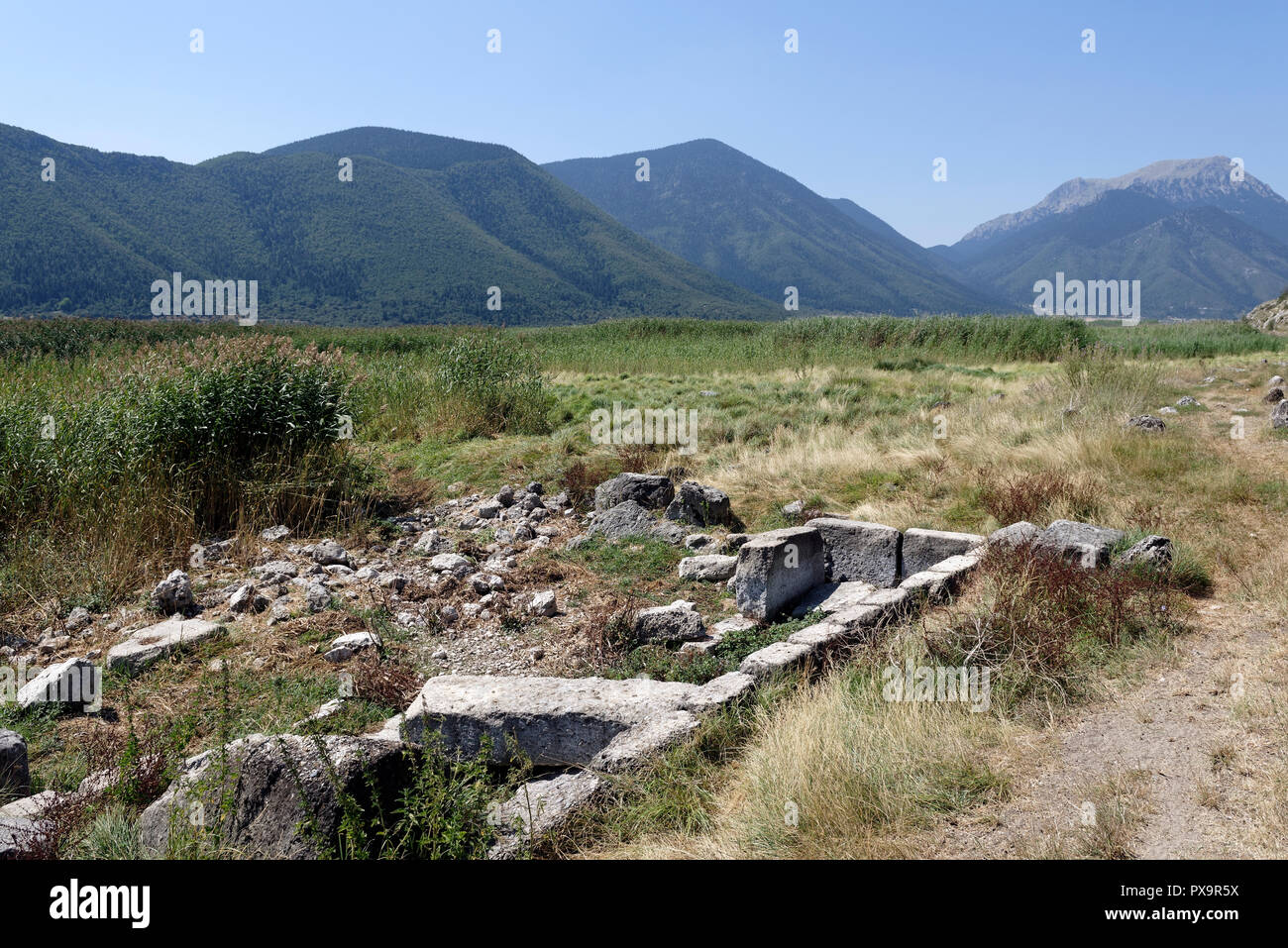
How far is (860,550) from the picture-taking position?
22.0ft

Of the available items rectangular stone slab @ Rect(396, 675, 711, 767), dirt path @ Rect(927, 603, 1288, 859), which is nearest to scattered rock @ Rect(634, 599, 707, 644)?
rectangular stone slab @ Rect(396, 675, 711, 767)

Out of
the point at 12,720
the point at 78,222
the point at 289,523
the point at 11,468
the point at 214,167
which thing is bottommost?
the point at 12,720

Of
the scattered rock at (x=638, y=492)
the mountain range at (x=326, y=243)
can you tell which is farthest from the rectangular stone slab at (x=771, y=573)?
the mountain range at (x=326, y=243)

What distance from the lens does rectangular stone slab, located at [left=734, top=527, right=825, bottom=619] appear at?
579cm

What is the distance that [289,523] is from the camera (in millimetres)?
8078

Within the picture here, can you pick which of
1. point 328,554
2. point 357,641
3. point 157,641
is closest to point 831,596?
point 357,641

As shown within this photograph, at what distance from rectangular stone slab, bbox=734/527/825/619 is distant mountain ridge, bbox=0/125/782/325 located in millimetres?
89348

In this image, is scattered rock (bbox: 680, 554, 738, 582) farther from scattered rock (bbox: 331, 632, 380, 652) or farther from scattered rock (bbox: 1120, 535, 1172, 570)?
scattered rock (bbox: 1120, 535, 1172, 570)

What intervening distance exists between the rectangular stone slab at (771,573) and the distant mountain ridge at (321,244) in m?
89.3

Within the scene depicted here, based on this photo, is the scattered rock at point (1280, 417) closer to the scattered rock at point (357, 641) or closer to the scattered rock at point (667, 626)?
the scattered rock at point (667, 626)

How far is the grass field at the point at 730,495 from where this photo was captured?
3377 millimetres
